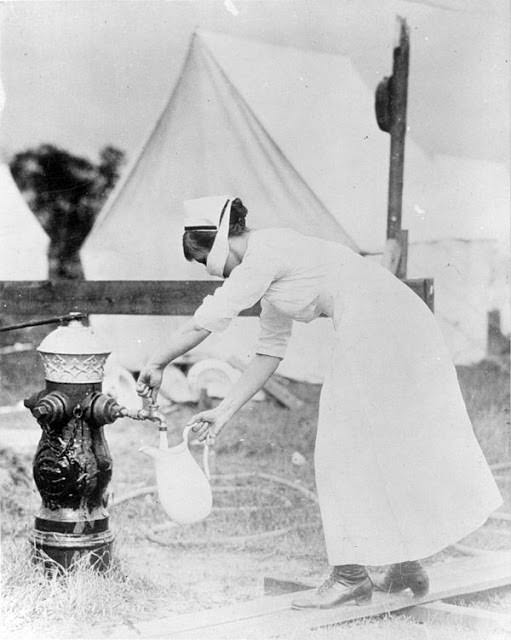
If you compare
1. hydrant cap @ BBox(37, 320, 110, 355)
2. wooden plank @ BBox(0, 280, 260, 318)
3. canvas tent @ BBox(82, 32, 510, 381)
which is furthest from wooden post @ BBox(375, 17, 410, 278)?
hydrant cap @ BBox(37, 320, 110, 355)

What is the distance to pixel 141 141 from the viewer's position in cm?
512

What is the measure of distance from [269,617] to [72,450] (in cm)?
86

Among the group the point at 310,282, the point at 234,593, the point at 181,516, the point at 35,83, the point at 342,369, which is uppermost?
the point at 35,83

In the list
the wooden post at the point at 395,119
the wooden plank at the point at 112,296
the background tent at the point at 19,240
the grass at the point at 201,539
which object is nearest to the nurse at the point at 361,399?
the grass at the point at 201,539

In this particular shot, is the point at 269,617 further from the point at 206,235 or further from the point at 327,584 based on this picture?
the point at 206,235

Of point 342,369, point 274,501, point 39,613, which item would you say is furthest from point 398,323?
point 274,501

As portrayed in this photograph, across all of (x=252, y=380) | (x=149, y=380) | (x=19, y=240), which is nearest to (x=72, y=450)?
(x=149, y=380)

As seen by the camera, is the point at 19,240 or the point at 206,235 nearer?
the point at 206,235

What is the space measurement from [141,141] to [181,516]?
8.27ft

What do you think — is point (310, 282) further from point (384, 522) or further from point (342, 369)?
point (384, 522)

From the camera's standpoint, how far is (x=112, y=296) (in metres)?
4.10

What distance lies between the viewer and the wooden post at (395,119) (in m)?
4.50

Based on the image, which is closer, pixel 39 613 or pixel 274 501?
pixel 39 613

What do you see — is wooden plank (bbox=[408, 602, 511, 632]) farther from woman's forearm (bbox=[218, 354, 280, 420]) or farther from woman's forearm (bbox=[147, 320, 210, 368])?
woman's forearm (bbox=[147, 320, 210, 368])
